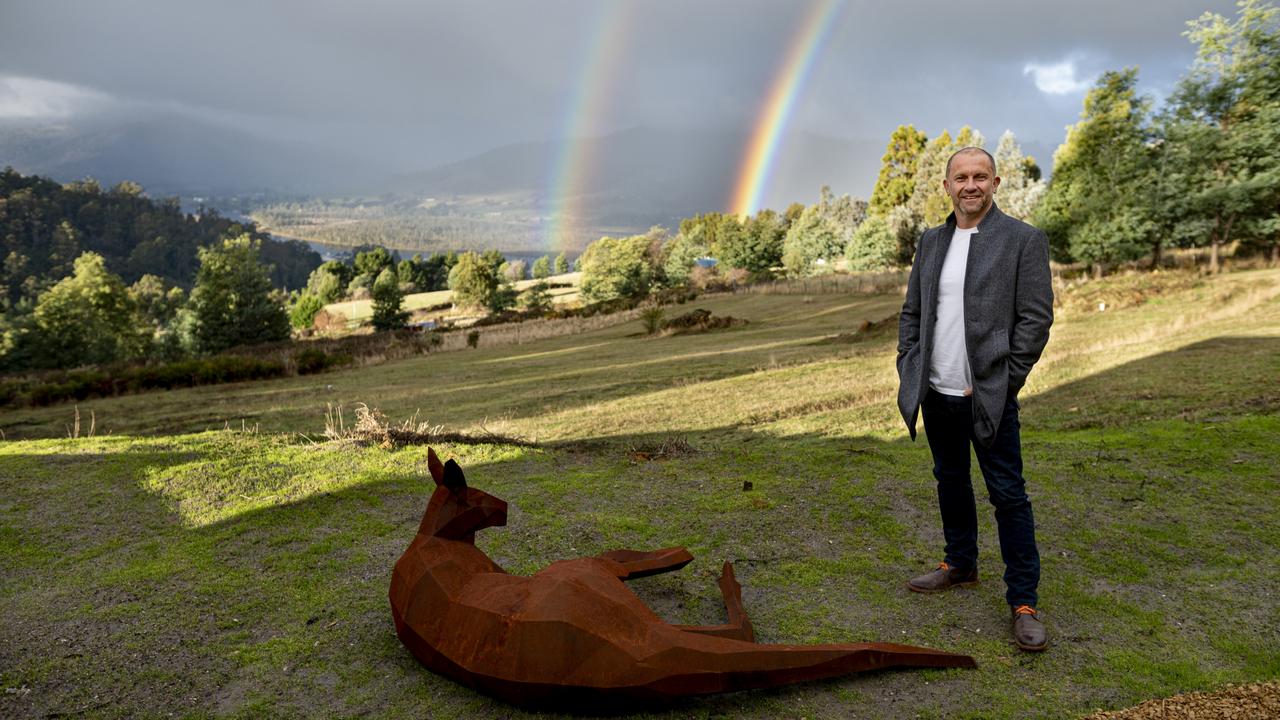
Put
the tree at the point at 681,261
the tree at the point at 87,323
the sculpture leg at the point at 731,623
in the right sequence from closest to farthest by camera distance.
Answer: the sculpture leg at the point at 731,623 < the tree at the point at 87,323 < the tree at the point at 681,261

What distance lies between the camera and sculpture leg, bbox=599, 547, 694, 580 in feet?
12.4

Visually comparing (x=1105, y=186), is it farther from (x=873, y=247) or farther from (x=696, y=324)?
(x=873, y=247)

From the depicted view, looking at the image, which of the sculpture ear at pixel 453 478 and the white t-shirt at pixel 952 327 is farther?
the white t-shirt at pixel 952 327

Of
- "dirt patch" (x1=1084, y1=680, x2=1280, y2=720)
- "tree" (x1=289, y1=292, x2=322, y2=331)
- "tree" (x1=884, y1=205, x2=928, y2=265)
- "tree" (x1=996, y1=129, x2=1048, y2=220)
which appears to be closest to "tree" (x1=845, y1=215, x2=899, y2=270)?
"tree" (x1=884, y1=205, x2=928, y2=265)

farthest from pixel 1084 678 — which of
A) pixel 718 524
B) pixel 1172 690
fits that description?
pixel 718 524

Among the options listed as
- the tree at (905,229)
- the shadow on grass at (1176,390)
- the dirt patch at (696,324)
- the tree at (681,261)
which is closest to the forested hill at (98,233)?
the tree at (681,261)

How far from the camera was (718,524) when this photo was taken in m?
5.26

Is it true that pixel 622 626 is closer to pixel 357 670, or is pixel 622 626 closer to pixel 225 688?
pixel 357 670

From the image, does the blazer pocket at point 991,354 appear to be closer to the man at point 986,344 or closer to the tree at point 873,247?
the man at point 986,344

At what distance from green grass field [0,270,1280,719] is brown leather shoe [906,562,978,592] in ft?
0.27

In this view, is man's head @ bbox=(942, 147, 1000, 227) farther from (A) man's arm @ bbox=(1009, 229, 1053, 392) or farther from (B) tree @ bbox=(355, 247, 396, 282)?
(B) tree @ bbox=(355, 247, 396, 282)

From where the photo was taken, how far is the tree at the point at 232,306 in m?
53.3

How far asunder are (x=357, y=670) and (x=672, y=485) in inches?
133

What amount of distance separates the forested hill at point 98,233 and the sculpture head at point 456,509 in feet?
515
